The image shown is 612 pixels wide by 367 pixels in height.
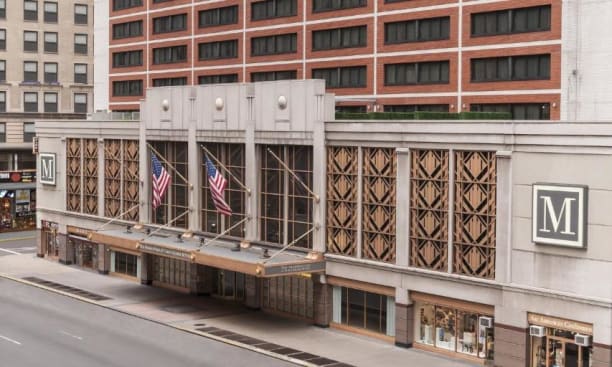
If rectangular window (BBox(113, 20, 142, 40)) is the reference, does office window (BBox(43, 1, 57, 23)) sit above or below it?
above

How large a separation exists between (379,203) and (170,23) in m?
39.8

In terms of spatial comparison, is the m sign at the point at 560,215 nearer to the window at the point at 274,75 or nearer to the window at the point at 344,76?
the window at the point at 344,76

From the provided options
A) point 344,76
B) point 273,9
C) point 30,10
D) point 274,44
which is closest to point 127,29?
point 273,9

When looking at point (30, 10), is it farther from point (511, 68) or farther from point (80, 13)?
point (511, 68)

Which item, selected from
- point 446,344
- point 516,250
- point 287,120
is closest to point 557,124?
point 516,250

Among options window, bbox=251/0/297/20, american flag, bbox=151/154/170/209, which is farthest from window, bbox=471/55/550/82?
american flag, bbox=151/154/170/209

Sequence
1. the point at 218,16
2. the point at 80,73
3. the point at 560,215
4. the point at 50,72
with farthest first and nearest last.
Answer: the point at 80,73, the point at 50,72, the point at 218,16, the point at 560,215

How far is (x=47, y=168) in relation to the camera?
253ft

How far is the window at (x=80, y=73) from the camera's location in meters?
110

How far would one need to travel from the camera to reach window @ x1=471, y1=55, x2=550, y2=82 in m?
55.5

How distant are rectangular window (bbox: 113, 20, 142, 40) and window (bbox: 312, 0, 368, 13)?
77.2 ft

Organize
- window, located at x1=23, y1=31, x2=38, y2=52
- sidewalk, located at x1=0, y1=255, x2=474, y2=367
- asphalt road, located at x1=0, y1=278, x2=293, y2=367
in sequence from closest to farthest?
asphalt road, located at x1=0, y1=278, x2=293, y2=367
sidewalk, located at x1=0, y1=255, x2=474, y2=367
window, located at x1=23, y1=31, x2=38, y2=52

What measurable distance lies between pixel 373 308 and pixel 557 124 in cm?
1477

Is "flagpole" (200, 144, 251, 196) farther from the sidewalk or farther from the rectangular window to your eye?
the rectangular window
